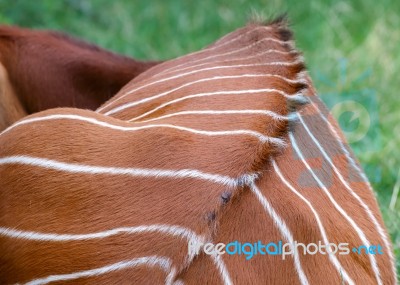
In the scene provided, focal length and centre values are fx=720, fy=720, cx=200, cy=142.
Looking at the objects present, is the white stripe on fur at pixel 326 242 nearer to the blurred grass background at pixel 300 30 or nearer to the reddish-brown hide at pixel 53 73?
the reddish-brown hide at pixel 53 73

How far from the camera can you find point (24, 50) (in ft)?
9.94

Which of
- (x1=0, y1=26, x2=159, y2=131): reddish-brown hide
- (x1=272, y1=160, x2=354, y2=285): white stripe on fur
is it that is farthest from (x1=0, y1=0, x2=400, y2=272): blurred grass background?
(x1=272, y1=160, x2=354, y2=285): white stripe on fur

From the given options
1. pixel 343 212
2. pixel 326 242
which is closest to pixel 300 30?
pixel 343 212

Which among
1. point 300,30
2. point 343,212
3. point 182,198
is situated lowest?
point 300,30

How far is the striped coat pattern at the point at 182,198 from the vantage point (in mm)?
1576

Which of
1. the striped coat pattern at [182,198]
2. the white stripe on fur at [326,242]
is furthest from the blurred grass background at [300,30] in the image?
the white stripe on fur at [326,242]

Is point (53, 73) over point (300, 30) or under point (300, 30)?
over

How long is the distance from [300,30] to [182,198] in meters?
3.96

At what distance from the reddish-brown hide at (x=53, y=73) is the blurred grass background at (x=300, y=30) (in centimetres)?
144

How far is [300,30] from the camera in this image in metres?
5.39

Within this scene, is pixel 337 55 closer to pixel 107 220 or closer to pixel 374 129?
pixel 374 129

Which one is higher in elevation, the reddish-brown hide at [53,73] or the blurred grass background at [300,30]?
the reddish-brown hide at [53,73]

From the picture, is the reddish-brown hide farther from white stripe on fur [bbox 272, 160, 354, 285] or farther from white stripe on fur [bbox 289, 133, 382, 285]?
white stripe on fur [bbox 272, 160, 354, 285]

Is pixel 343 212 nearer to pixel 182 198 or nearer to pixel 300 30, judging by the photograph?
pixel 182 198
